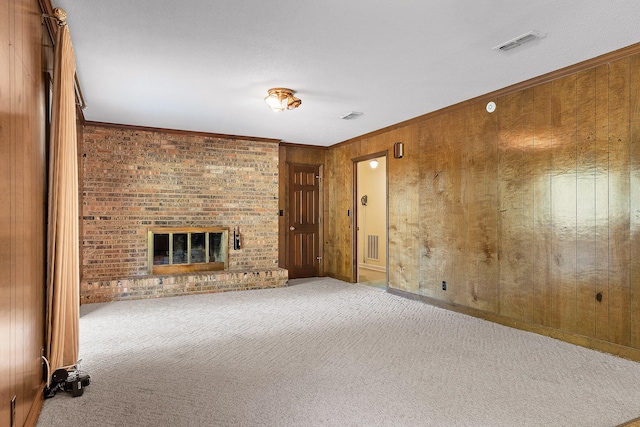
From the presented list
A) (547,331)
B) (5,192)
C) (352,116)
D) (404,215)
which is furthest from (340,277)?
(5,192)

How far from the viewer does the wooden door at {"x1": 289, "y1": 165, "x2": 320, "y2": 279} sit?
7.56 metres

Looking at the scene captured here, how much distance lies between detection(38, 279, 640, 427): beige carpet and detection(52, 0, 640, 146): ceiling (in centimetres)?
259

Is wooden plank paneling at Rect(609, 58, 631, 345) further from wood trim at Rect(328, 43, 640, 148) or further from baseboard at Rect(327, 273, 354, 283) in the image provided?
baseboard at Rect(327, 273, 354, 283)

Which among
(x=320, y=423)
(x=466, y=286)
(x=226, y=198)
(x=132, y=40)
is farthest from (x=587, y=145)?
(x=226, y=198)

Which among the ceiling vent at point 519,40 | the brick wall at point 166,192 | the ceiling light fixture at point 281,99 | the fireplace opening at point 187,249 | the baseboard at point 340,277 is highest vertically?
the ceiling vent at point 519,40

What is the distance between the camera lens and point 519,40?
3137 mm

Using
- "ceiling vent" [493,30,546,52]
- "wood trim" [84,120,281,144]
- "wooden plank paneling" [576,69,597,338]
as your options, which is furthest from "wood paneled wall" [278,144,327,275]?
"wooden plank paneling" [576,69,597,338]

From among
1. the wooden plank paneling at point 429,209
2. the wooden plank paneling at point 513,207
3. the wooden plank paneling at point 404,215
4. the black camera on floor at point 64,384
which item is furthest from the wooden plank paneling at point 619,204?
the black camera on floor at point 64,384

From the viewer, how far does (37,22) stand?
2.42 meters

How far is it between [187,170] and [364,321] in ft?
12.7

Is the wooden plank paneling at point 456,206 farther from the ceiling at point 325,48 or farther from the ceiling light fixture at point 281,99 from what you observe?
the ceiling light fixture at point 281,99

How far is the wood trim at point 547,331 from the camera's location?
3.35 metres

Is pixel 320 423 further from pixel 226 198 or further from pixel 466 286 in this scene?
pixel 226 198

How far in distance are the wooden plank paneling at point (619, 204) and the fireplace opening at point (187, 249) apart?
527cm
